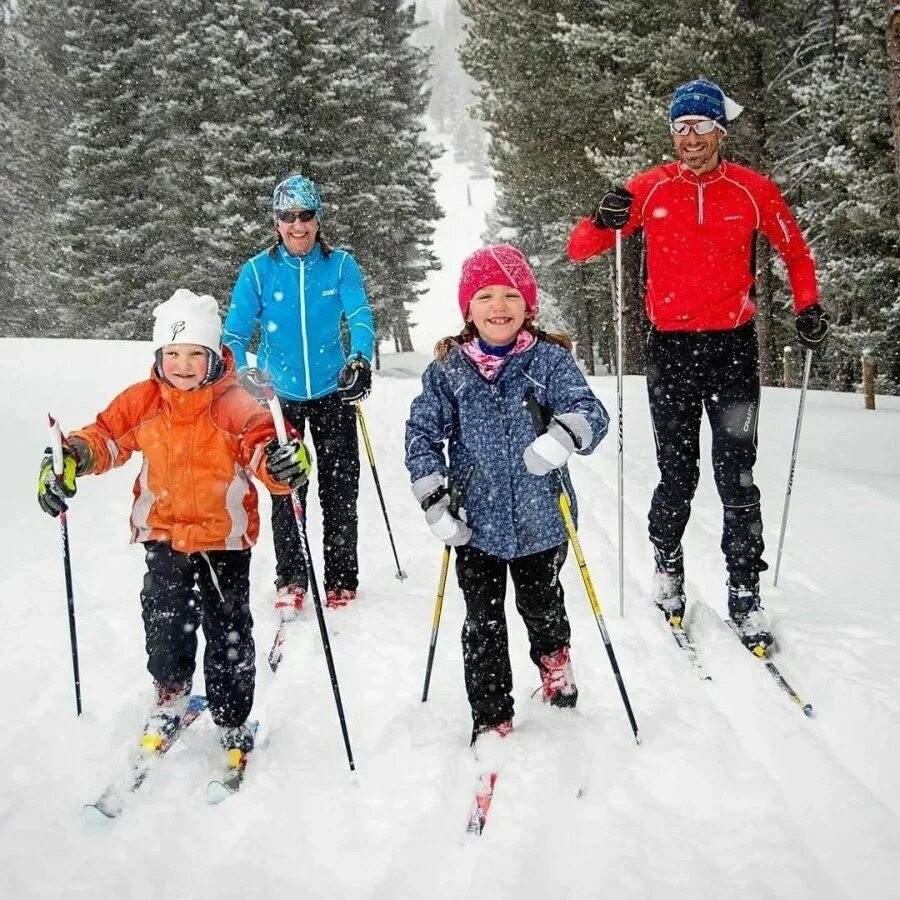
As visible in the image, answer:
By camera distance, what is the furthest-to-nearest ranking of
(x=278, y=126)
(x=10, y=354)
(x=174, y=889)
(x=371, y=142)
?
(x=371, y=142), (x=278, y=126), (x=10, y=354), (x=174, y=889)

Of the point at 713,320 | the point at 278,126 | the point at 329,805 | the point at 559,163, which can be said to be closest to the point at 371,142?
the point at 278,126

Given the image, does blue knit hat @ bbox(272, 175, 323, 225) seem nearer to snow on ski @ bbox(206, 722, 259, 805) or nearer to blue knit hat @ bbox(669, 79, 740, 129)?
blue knit hat @ bbox(669, 79, 740, 129)

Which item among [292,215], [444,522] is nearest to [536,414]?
A: [444,522]

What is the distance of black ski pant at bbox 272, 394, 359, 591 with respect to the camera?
466cm

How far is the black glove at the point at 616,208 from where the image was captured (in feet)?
12.7

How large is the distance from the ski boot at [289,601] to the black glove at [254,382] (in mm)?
1409

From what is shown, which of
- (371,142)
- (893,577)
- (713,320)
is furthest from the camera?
(371,142)

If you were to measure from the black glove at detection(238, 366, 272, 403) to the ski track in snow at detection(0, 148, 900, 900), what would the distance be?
1.47m

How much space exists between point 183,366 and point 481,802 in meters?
2.11

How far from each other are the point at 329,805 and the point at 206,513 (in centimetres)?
126

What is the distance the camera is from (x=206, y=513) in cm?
317

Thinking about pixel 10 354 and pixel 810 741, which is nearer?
pixel 810 741

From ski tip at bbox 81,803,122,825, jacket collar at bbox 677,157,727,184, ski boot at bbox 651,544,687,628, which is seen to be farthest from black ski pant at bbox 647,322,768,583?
ski tip at bbox 81,803,122,825

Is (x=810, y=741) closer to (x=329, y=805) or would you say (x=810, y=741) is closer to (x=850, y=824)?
(x=850, y=824)
